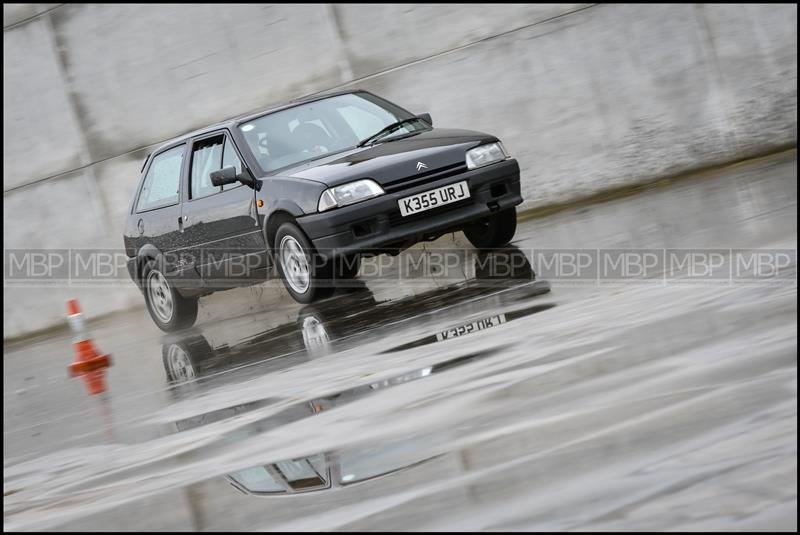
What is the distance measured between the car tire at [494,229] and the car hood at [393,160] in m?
0.84

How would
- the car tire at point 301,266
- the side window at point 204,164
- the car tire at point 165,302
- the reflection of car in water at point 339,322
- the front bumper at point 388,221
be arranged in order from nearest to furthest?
the reflection of car in water at point 339,322, the front bumper at point 388,221, the car tire at point 301,266, the side window at point 204,164, the car tire at point 165,302

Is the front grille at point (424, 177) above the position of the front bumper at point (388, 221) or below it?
above

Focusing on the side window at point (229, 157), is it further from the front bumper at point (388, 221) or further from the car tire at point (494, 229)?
the car tire at point (494, 229)

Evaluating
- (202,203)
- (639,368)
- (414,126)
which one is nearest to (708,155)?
(414,126)

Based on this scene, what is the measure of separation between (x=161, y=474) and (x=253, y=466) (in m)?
0.54

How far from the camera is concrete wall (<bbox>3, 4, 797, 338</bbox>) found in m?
12.2

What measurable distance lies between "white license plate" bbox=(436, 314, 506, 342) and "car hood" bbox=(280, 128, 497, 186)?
2564mm

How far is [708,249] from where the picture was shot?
7137 mm

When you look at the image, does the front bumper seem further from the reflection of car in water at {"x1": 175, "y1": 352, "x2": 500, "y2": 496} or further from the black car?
the reflection of car in water at {"x1": 175, "y1": 352, "x2": 500, "y2": 496}

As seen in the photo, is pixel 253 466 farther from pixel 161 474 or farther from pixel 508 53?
pixel 508 53

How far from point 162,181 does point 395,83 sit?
331 centimetres

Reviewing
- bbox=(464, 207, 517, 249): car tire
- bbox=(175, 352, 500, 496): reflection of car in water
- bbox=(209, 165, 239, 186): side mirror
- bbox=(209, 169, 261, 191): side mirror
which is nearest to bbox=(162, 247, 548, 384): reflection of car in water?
bbox=(464, 207, 517, 249): car tire

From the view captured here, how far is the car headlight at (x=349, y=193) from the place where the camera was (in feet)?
28.9

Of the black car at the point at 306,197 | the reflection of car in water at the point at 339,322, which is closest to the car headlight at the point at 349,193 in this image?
the black car at the point at 306,197
